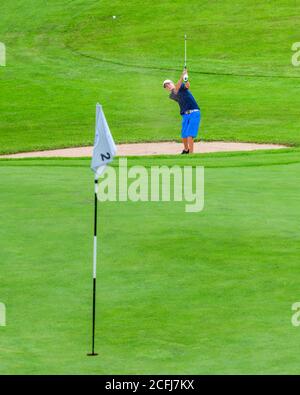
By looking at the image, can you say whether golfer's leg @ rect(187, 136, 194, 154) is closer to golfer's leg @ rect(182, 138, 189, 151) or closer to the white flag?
golfer's leg @ rect(182, 138, 189, 151)

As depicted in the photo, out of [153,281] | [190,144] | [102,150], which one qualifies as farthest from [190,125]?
[102,150]

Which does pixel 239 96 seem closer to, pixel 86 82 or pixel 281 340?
pixel 86 82

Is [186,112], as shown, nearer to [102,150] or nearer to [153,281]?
[153,281]

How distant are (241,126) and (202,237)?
1980 cm

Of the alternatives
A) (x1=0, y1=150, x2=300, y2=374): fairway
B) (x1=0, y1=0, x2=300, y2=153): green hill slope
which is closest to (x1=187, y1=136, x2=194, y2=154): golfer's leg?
(x1=0, y1=0, x2=300, y2=153): green hill slope

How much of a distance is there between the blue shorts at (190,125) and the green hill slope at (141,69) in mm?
3368

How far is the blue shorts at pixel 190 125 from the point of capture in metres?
27.5

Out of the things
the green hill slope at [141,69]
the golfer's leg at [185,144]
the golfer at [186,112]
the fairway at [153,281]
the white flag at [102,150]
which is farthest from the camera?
the green hill slope at [141,69]

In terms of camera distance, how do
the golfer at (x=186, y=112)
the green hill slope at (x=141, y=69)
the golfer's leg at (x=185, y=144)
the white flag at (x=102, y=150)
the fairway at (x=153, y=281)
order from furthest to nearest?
the green hill slope at (x=141, y=69) < the golfer's leg at (x=185, y=144) < the golfer at (x=186, y=112) < the white flag at (x=102, y=150) < the fairway at (x=153, y=281)

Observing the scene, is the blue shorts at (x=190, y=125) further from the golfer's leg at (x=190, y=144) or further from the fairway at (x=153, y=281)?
the fairway at (x=153, y=281)

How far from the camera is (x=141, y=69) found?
144 feet

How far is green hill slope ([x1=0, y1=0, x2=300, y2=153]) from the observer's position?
3409 cm

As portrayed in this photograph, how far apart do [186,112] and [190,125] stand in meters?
0.55

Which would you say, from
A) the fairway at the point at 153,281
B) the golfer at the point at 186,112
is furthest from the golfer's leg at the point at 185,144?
the fairway at the point at 153,281
